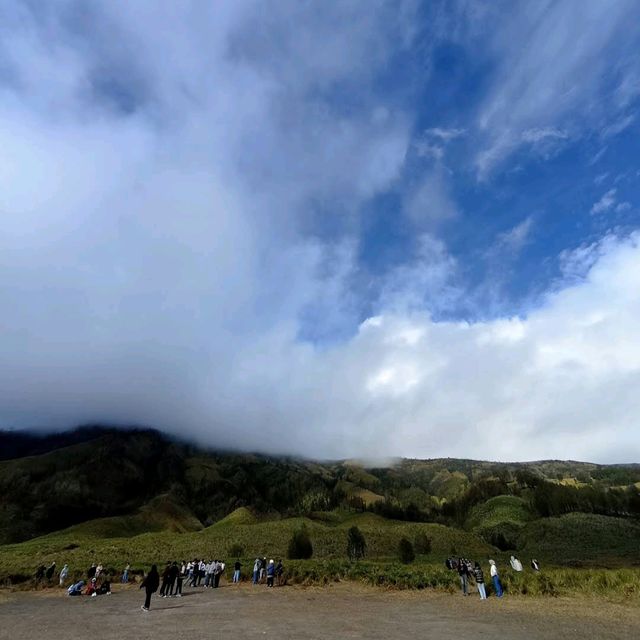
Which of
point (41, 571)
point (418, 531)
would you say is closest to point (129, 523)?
point (418, 531)

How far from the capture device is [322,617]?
21.8m

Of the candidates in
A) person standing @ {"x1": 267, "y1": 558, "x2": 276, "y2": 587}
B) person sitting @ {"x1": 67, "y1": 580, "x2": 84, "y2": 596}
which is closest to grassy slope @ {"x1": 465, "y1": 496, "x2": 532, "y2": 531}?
person standing @ {"x1": 267, "y1": 558, "x2": 276, "y2": 587}

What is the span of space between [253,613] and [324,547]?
363 feet

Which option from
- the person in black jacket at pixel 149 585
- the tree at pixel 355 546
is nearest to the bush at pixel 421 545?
the tree at pixel 355 546

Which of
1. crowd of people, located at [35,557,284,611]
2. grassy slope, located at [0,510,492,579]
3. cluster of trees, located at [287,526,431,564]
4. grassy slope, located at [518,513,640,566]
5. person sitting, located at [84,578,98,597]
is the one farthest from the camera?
grassy slope, located at [518,513,640,566]

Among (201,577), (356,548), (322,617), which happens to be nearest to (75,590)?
(201,577)

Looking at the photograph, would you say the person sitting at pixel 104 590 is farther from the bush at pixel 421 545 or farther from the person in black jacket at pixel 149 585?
the bush at pixel 421 545

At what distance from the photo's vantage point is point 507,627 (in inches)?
713

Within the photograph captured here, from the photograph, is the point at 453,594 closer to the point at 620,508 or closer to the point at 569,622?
the point at 569,622

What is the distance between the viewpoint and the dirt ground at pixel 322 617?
57.6ft

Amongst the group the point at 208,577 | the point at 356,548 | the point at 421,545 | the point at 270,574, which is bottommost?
the point at 208,577

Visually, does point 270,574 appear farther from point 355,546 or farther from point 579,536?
point 579,536

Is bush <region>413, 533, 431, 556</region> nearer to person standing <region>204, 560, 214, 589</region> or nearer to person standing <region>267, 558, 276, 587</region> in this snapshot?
person standing <region>204, 560, 214, 589</region>

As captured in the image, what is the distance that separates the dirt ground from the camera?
17.6 meters
